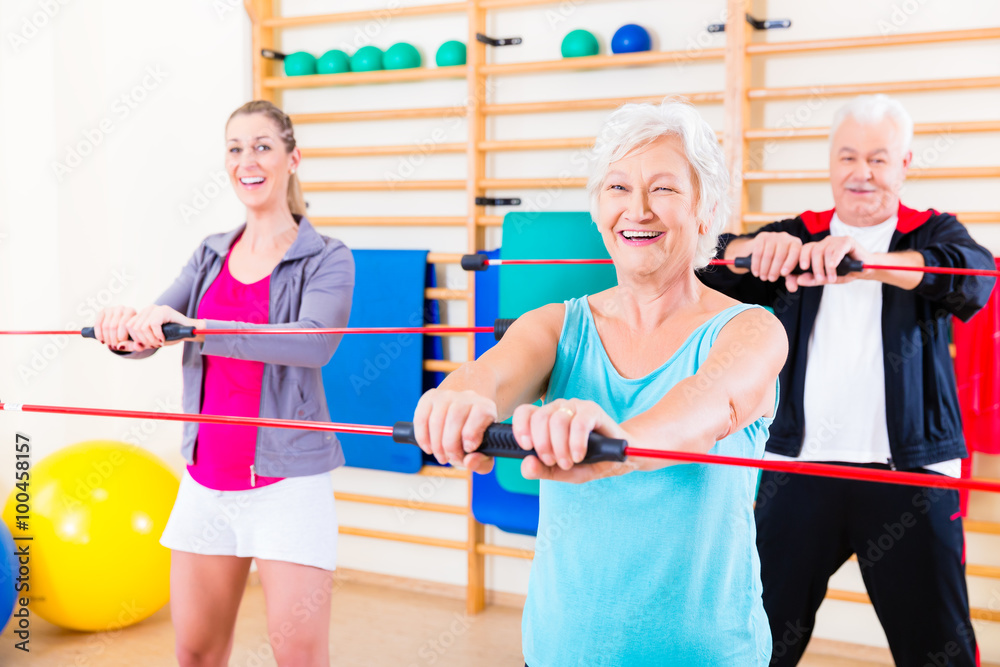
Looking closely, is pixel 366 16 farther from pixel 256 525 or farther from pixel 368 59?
pixel 256 525

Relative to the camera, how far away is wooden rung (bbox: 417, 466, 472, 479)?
3516 millimetres

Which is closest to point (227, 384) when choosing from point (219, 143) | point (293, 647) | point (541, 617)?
point (293, 647)

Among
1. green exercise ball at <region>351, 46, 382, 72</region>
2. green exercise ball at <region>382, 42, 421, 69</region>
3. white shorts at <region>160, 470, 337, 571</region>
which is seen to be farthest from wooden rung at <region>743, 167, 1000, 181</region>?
white shorts at <region>160, 470, 337, 571</region>

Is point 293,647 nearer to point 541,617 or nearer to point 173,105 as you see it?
point 541,617

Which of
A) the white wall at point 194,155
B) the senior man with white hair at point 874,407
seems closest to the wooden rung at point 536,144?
the white wall at point 194,155

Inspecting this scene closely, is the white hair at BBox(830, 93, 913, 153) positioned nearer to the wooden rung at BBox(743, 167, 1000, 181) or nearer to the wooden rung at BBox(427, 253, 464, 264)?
the wooden rung at BBox(743, 167, 1000, 181)

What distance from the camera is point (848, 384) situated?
6.81 ft

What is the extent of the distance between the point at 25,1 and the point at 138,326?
7.45ft

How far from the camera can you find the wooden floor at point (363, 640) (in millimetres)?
2992

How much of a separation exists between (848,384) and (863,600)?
1.21 meters

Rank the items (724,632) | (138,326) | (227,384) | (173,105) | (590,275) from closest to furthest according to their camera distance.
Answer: (724,632) → (138,326) → (227,384) → (590,275) → (173,105)

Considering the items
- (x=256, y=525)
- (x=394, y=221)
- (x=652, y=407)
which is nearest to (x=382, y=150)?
(x=394, y=221)

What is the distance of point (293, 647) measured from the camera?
179cm

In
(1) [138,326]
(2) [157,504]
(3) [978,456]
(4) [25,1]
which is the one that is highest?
(4) [25,1]
